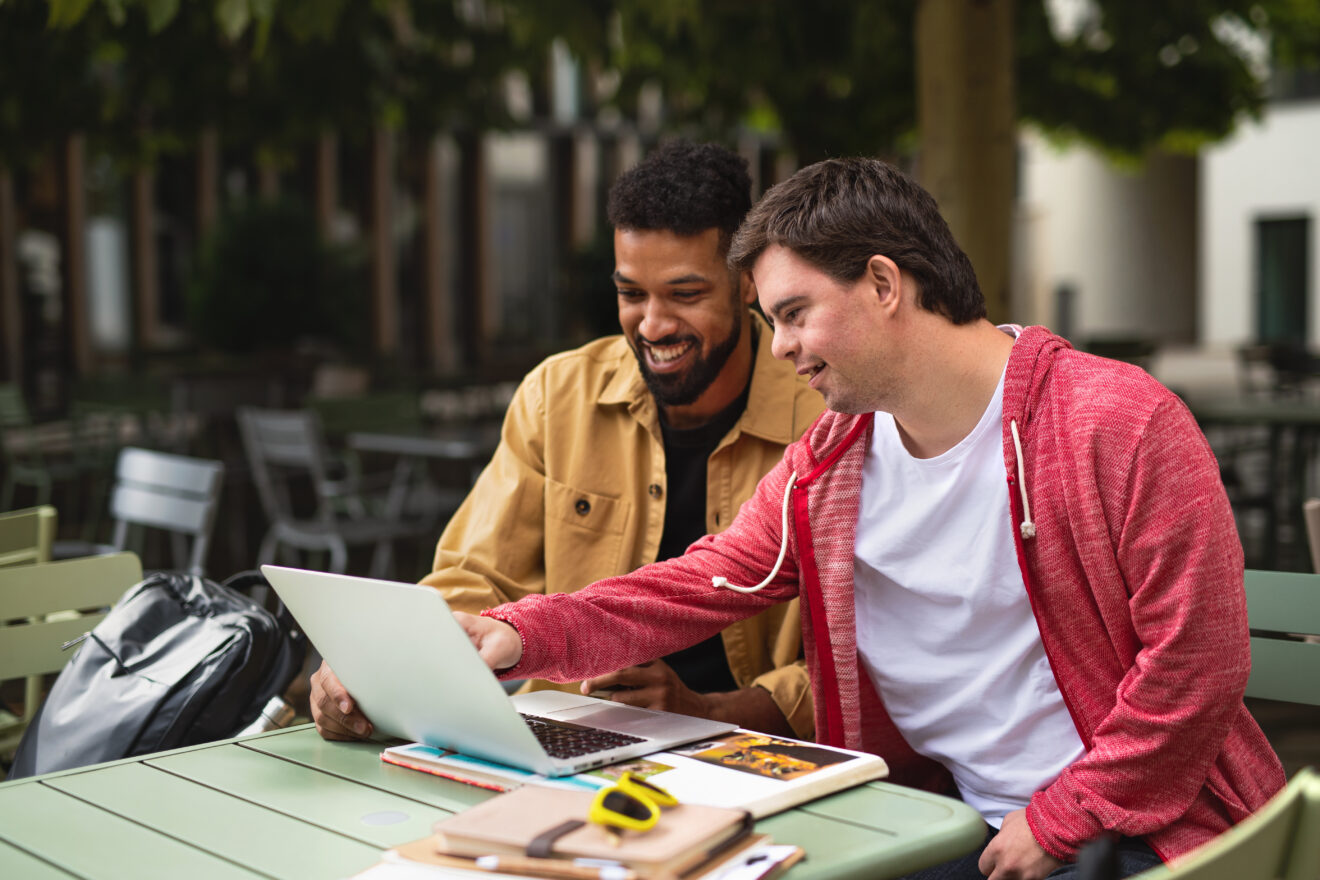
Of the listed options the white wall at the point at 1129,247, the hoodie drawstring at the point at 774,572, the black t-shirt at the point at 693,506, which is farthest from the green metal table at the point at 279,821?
the white wall at the point at 1129,247

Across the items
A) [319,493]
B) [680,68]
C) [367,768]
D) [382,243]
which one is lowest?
[319,493]

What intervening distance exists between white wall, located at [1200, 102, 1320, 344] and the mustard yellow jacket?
25.2 meters

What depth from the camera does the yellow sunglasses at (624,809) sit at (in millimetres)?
1366

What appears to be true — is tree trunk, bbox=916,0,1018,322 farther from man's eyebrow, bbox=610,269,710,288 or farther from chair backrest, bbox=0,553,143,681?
chair backrest, bbox=0,553,143,681

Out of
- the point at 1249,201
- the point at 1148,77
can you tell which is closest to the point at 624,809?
the point at 1148,77

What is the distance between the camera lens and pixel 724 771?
1.73m

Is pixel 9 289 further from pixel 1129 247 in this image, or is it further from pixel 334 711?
pixel 1129 247

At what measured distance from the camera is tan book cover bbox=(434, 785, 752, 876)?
1337 millimetres

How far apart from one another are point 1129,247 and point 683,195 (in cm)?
2998

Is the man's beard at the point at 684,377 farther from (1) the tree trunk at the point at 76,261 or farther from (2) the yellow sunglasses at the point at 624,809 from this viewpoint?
(1) the tree trunk at the point at 76,261

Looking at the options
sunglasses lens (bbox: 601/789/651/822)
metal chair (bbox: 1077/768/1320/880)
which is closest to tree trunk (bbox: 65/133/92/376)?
sunglasses lens (bbox: 601/789/651/822)

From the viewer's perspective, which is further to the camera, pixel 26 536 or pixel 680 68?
pixel 680 68

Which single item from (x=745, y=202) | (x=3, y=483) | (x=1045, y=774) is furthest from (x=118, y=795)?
(x=3, y=483)

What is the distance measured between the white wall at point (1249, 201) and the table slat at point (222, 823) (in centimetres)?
2646
